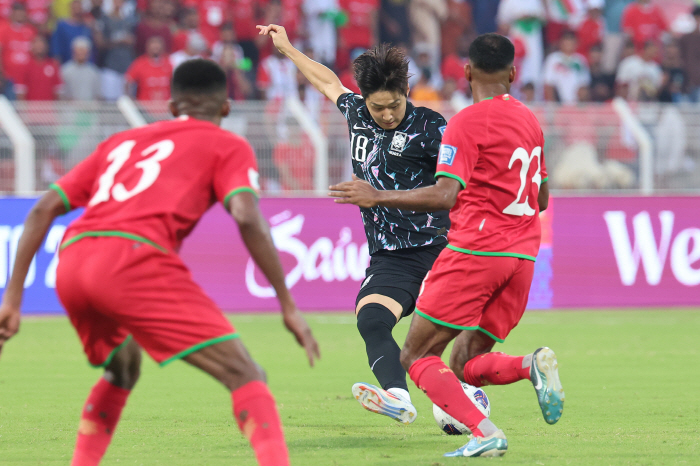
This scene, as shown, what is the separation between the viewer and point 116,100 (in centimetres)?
1537

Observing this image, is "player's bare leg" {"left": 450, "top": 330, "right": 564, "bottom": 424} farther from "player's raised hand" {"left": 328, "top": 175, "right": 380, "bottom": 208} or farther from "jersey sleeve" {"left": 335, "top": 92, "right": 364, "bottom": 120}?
"jersey sleeve" {"left": 335, "top": 92, "right": 364, "bottom": 120}

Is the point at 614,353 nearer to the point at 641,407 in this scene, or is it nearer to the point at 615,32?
the point at 641,407

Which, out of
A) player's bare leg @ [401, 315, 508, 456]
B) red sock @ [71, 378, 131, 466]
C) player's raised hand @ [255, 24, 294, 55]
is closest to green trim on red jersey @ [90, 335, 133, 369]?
red sock @ [71, 378, 131, 466]

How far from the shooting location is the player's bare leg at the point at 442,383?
16.0 ft

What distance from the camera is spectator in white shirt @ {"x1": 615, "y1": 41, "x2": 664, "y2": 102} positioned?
17844 mm

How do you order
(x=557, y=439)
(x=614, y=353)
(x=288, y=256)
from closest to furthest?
(x=557, y=439)
(x=614, y=353)
(x=288, y=256)

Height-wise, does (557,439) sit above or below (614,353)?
above


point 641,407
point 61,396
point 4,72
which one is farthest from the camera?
point 4,72

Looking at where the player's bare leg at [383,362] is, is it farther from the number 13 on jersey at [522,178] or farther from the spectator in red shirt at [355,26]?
the spectator in red shirt at [355,26]

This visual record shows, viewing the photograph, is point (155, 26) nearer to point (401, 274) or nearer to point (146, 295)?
point (401, 274)

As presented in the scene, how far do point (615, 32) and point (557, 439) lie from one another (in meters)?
15.7

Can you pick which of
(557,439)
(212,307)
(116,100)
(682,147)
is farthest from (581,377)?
(116,100)

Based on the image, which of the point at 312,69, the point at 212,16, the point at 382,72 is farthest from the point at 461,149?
the point at 212,16

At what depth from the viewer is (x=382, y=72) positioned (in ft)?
19.0
